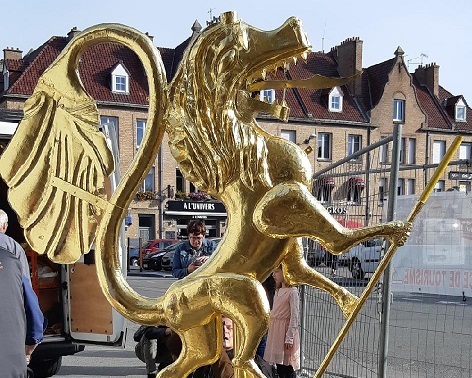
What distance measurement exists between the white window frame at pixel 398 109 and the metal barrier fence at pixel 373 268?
62.6 feet

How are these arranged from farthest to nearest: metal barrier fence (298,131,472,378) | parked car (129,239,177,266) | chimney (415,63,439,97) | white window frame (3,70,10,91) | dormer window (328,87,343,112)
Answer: chimney (415,63,439,97) < dormer window (328,87,343,112) < white window frame (3,70,10,91) < parked car (129,239,177,266) < metal barrier fence (298,131,472,378)

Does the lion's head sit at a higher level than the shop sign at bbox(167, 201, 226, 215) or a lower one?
higher

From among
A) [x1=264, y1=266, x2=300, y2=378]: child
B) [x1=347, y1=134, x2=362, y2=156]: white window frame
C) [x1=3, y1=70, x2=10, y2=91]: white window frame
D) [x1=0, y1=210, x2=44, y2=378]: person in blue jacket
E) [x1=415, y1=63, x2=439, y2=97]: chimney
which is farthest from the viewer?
[x1=415, y1=63, x2=439, y2=97]: chimney

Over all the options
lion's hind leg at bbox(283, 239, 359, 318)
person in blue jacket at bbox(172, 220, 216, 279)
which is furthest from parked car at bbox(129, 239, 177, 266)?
lion's hind leg at bbox(283, 239, 359, 318)

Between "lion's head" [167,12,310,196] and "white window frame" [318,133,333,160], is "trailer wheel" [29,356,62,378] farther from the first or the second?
"white window frame" [318,133,333,160]

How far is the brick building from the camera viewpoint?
19.3 metres

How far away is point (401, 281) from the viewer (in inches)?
186

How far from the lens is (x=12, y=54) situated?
2039 centimetres

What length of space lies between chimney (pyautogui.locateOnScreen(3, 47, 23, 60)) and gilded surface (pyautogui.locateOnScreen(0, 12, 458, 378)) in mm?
20453

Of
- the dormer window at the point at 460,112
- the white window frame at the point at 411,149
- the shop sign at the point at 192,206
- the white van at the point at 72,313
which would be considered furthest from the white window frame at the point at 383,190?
the dormer window at the point at 460,112

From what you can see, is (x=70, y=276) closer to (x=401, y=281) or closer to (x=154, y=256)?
(x=401, y=281)

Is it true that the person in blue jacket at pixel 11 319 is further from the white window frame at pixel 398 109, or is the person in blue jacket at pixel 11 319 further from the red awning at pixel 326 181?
the white window frame at pixel 398 109

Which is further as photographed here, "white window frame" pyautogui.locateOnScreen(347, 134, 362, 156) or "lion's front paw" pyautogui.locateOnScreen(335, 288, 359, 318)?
"white window frame" pyautogui.locateOnScreen(347, 134, 362, 156)

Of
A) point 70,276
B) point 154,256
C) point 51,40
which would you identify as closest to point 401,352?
point 70,276
